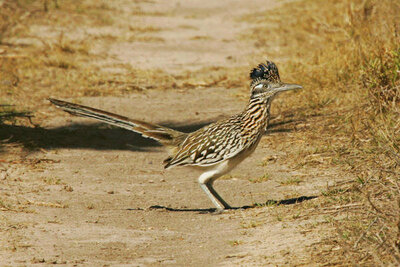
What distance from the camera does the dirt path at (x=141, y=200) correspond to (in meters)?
5.85

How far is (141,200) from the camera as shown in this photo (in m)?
7.97

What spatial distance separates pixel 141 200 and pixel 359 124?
9.94 ft

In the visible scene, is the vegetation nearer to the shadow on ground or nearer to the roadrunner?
the shadow on ground

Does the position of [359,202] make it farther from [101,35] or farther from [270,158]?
[101,35]

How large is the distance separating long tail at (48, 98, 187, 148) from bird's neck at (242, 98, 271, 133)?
97 centimetres

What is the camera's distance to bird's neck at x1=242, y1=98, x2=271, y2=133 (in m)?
7.01

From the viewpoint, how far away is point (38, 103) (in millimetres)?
12102

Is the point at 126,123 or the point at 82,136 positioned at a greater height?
the point at 126,123

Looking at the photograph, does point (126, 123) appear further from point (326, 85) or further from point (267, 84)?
point (326, 85)

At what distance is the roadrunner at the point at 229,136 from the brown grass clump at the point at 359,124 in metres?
1.00

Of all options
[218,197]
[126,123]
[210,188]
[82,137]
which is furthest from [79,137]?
[218,197]

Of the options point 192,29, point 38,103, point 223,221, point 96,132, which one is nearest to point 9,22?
point 192,29

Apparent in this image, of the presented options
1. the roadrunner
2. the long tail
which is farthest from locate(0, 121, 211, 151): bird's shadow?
the roadrunner

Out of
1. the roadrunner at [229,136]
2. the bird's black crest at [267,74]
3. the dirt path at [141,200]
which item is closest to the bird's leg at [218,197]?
the roadrunner at [229,136]
